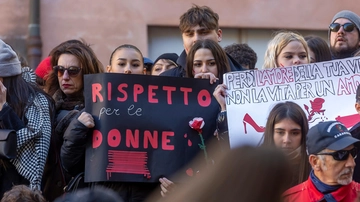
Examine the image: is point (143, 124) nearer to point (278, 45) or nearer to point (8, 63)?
point (8, 63)

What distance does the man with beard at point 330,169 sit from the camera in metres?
3.86

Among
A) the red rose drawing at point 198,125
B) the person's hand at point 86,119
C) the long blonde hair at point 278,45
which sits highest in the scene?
the long blonde hair at point 278,45

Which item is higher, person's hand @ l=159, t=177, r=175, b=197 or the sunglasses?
the sunglasses

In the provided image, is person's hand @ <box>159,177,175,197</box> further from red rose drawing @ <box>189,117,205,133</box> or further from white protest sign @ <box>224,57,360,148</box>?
white protest sign @ <box>224,57,360,148</box>

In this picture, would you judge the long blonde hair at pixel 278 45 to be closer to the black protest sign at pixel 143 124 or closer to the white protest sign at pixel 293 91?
the white protest sign at pixel 293 91

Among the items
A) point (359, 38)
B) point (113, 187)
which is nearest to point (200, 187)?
point (113, 187)

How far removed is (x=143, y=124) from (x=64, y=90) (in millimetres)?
783

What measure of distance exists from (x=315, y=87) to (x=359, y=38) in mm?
Result: 1065

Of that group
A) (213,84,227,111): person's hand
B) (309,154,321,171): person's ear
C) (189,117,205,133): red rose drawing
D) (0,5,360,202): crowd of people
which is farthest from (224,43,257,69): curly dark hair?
(309,154,321,171): person's ear

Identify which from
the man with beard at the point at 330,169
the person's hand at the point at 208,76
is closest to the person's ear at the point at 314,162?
the man with beard at the point at 330,169

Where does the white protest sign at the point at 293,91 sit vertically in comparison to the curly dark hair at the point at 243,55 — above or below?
below

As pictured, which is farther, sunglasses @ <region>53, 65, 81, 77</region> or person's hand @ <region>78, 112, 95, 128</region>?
sunglasses @ <region>53, 65, 81, 77</region>

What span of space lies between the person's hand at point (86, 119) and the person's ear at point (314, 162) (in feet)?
4.31

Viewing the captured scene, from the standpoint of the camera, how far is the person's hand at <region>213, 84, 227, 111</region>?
4711 mm
